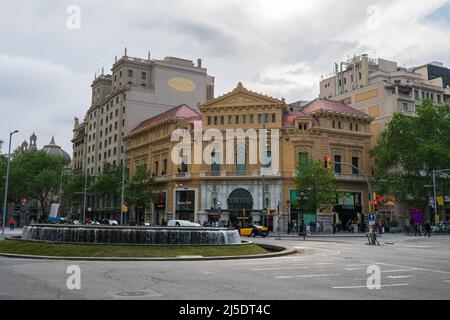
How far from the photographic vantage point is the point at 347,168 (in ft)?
209

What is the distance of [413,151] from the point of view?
196ft

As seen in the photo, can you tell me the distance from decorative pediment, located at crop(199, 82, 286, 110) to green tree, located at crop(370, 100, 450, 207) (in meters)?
15.4

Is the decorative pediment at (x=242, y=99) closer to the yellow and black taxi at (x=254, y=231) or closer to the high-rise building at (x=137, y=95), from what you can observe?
the high-rise building at (x=137, y=95)

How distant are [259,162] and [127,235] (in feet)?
137

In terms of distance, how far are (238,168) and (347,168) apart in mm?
15344

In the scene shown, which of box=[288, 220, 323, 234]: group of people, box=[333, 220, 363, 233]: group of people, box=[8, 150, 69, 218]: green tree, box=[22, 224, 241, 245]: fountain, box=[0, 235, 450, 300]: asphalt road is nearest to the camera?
box=[0, 235, 450, 300]: asphalt road

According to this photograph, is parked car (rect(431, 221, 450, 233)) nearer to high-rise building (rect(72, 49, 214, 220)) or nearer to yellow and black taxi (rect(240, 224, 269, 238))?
yellow and black taxi (rect(240, 224, 269, 238))

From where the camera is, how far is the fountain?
20859 mm

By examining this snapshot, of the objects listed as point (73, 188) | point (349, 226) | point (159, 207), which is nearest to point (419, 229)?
point (349, 226)

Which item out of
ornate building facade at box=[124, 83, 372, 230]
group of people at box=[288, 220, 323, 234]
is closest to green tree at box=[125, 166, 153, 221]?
ornate building facade at box=[124, 83, 372, 230]

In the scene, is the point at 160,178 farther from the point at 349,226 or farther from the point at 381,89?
the point at 381,89

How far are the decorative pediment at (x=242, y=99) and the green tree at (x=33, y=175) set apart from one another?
34.2 m

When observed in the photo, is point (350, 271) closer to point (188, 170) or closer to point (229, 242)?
point (229, 242)

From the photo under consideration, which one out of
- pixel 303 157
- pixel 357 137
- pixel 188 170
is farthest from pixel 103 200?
pixel 357 137
